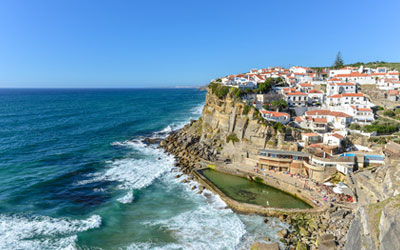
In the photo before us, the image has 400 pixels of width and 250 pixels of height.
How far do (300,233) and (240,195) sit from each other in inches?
395

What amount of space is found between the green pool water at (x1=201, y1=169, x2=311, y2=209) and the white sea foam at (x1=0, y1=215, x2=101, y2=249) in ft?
60.6

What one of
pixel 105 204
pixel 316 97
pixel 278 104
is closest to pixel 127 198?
pixel 105 204

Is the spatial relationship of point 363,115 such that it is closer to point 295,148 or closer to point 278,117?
point 278,117

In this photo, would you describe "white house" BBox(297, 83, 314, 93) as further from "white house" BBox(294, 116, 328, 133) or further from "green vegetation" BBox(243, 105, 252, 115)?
"green vegetation" BBox(243, 105, 252, 115)

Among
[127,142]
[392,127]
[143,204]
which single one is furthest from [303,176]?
[127,142]

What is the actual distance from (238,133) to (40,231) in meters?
35.5

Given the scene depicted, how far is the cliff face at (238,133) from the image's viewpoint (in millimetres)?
42688

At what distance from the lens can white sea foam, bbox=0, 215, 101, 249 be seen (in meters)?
23.2

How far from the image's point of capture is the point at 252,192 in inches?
1342

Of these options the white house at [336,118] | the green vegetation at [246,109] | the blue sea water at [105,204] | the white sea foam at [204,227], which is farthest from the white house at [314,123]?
the white sea foam at [204,227]

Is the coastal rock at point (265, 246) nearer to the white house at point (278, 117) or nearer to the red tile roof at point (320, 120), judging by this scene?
the white house at point (278, 117)

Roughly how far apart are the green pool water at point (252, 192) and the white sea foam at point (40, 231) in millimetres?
18458

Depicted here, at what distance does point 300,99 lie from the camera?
188ft

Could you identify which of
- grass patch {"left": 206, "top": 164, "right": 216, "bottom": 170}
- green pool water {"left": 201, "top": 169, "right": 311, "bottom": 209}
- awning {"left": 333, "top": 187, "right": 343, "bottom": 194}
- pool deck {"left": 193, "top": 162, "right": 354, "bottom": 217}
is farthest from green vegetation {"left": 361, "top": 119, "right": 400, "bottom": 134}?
grass patch {"left": 206, "top": 164, "right": 216, "bottom": 170}
